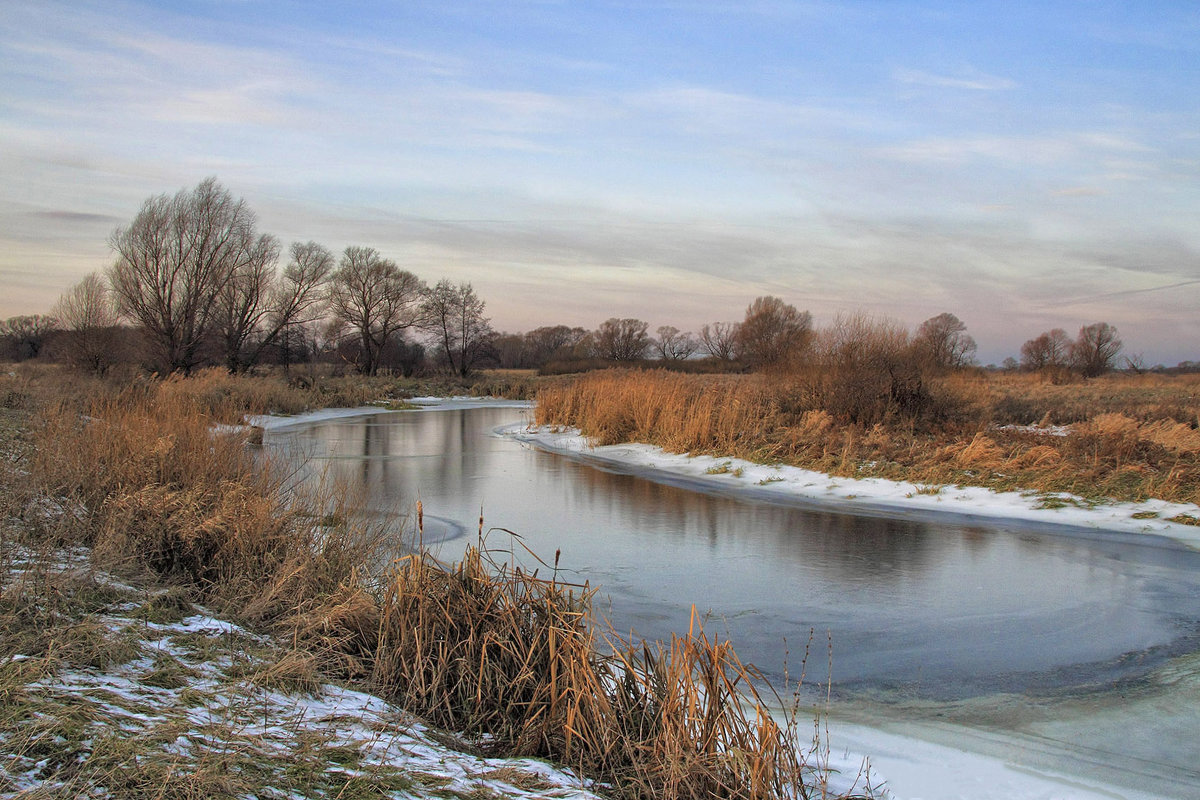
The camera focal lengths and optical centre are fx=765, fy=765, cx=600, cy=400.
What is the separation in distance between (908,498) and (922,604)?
497 cm

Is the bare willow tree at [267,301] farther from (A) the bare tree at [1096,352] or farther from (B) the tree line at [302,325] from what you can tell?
(A) the bare tree at [1096,352]

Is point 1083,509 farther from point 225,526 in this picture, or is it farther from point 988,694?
point 225,526

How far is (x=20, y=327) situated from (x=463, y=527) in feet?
231

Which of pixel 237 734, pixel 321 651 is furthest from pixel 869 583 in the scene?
pixel 237 734

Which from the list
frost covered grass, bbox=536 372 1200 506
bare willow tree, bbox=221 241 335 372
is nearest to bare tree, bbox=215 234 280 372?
bare willow tree, bbox=221 241 335 372

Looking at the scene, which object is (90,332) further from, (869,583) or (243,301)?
(869,583)

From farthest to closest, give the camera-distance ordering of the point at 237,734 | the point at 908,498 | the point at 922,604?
the point at 908,498, the point at 922,604, the point at 237,734

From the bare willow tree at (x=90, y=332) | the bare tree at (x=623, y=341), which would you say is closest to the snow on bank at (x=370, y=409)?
the bare willow tree at (x=90, y=332)

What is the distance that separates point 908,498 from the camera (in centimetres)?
1059

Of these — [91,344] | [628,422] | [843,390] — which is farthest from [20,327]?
[843,390]

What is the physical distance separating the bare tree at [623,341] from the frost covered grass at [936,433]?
4438cm

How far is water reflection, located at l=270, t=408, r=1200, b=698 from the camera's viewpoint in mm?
4789

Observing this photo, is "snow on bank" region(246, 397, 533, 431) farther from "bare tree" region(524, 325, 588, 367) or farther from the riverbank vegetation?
"bare tree" region(524, 325, 588, 367)

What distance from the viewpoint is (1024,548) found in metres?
7.94
